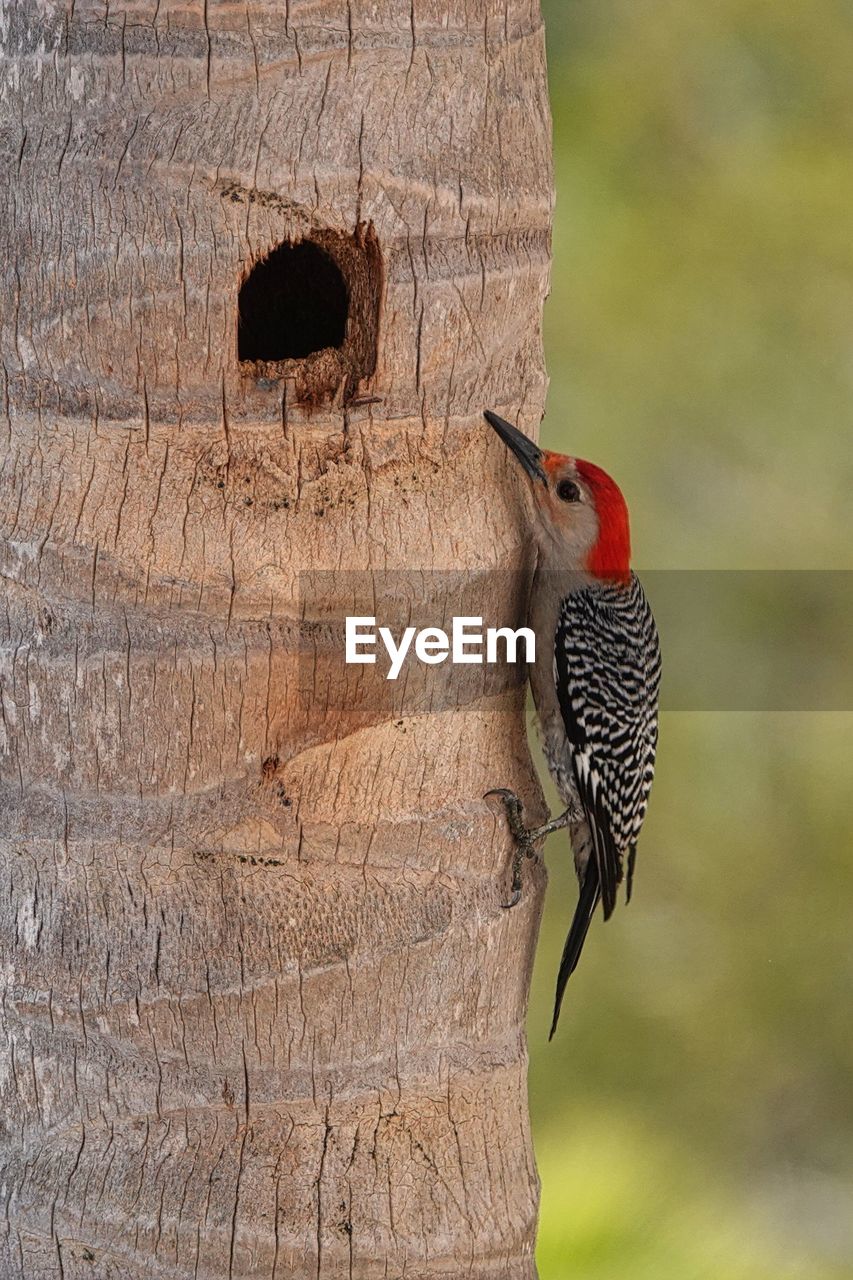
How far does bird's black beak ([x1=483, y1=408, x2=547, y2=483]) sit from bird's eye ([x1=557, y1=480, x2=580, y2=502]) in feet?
1.47

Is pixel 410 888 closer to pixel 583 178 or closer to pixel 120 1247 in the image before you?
pixel 120 1247

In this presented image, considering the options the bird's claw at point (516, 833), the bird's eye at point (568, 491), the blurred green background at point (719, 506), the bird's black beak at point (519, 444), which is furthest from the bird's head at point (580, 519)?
the blurred green background at point (719, 506)

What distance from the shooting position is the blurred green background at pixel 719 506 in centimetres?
637

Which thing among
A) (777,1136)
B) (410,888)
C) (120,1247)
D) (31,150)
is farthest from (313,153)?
(777,1136)

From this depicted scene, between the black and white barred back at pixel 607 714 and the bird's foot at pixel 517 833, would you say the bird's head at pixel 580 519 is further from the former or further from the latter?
the bird's foot at pixel 517 833

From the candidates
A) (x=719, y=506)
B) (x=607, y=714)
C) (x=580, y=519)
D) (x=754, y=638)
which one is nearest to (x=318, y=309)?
(x=580, y=519)

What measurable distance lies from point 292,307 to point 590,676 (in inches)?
50.3

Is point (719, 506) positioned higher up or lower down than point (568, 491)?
lower down

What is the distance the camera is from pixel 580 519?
4.58 m

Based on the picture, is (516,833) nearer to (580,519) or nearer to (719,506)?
(580,519)

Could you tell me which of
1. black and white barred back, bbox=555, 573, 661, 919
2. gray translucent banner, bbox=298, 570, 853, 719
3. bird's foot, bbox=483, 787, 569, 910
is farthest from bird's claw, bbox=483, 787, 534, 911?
gray translucent banner, bbox=298, 570, 853, 719

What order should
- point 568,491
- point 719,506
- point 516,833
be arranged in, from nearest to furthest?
1. point 516,833
2. point 568,491
3. point 719,506

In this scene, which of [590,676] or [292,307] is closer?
[292,307]

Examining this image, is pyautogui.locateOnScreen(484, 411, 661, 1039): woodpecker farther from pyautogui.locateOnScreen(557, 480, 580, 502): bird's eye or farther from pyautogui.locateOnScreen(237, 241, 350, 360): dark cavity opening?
pyautogui.locateOnScreen(237, 241, 350, 360): dark cavity opening
